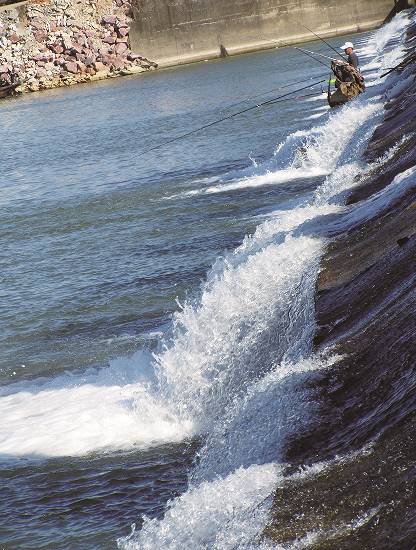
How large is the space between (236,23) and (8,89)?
1451cm

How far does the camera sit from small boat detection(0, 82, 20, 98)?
221ft

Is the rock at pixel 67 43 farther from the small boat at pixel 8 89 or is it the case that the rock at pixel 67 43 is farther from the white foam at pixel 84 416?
the white foam at pixel 84 416

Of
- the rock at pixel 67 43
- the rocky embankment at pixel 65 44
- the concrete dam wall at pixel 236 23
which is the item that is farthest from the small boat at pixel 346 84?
the rock at pixel 67 43

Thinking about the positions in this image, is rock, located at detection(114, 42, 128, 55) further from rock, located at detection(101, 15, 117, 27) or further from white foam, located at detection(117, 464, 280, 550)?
white foam, located at detection(117, 464, 280, 550)

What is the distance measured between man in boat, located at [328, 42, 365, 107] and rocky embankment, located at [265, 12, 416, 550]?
52.1ft

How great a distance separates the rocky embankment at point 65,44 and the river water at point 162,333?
128ft

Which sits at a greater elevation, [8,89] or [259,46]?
[259,46]

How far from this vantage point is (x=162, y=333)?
13836mm

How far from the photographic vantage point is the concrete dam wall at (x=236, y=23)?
228 feet

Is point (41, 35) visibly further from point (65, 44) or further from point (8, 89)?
point (8, 89)

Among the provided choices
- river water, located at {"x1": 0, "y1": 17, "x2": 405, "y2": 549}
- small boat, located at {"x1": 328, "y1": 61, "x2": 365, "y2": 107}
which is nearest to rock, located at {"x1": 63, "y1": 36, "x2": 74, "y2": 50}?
river water, located at {"x1": 0, "y1": 17, "x2": 405, "y2": 549}

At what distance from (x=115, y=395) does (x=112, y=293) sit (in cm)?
481

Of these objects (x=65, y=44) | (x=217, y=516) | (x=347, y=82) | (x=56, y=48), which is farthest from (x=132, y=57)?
(x=217, y=516)

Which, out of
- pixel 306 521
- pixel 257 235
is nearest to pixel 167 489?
pixel 306 521
